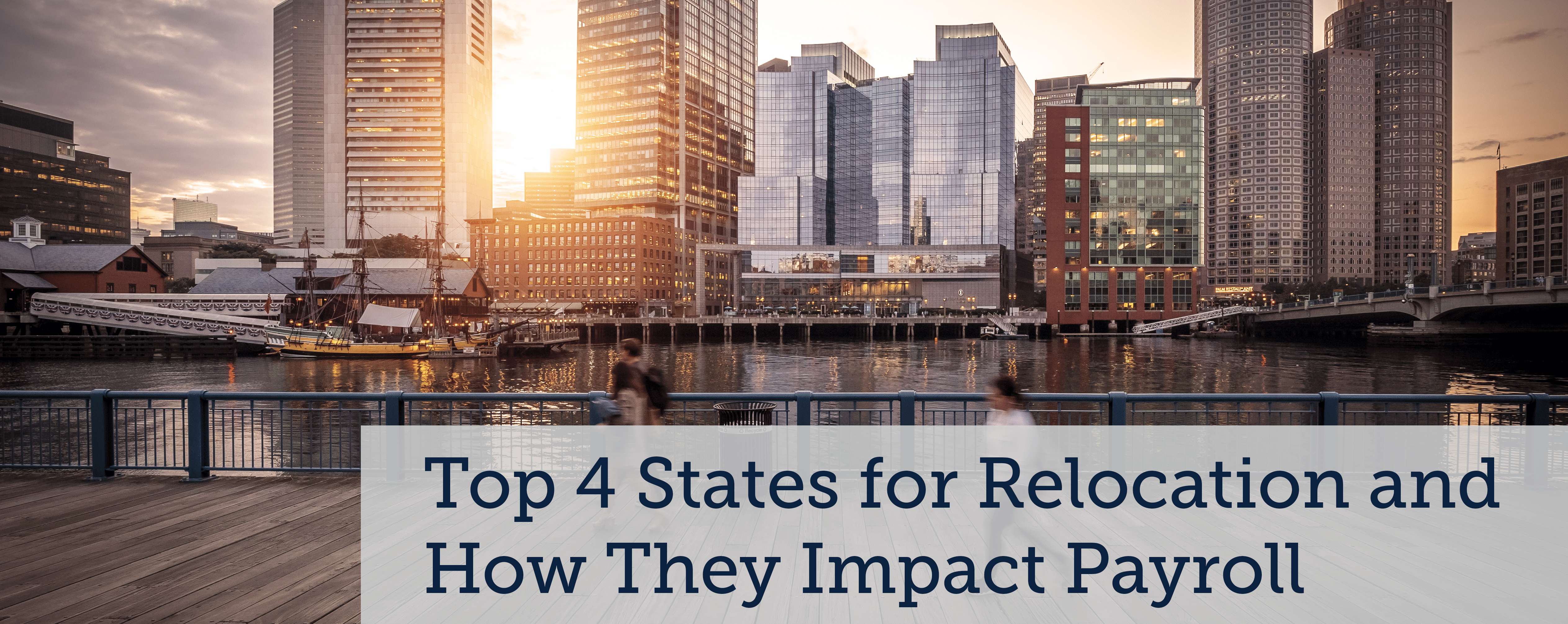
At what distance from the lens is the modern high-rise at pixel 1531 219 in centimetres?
14450

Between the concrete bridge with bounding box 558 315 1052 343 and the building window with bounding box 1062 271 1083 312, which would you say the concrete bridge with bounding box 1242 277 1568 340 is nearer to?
the building window with bounding box 1062 271 1083 312

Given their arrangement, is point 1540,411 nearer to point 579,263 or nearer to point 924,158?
point 579,263

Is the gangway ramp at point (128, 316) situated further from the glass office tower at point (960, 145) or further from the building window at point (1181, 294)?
the glass office tower at point (960, 145)

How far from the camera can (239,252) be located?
6235 inches

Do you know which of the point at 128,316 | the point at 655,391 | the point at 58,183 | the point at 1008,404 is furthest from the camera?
the point at 58,183

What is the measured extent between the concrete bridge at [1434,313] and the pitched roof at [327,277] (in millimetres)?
120212

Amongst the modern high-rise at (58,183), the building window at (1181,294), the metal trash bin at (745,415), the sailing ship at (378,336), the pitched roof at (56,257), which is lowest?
the sailing ship at (378,336)

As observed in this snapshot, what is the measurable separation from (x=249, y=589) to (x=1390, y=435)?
67.4 feet

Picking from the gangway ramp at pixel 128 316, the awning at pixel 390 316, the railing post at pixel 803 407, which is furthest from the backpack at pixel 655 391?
the gangway ramp at pixel 128 316

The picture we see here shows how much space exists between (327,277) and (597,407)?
12159cm

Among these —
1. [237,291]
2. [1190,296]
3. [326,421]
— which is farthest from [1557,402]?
[237,291]

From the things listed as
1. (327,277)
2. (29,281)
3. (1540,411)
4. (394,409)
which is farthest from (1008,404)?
(327,277)

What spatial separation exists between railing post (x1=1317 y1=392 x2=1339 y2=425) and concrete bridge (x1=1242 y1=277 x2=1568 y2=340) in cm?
7600

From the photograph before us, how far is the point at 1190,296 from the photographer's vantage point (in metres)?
111
